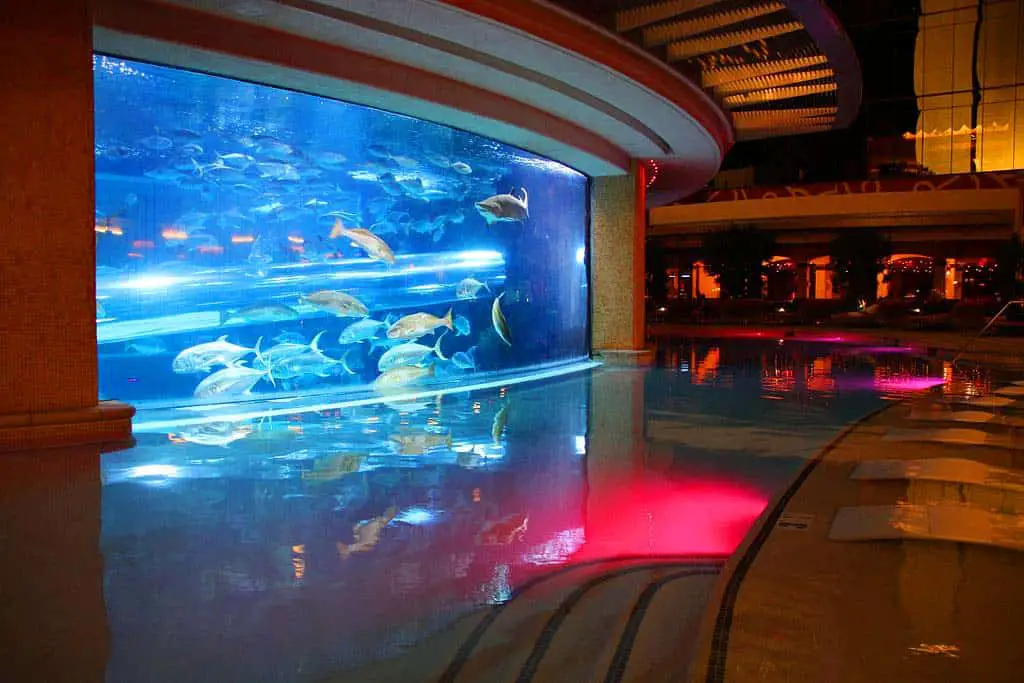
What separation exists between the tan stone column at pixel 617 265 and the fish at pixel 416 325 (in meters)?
5.61

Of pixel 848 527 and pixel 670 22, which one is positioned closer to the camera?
pixel 848 527

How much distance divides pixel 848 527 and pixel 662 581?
144 centimetres

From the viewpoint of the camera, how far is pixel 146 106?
438 inches

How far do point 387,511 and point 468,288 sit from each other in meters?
9.56

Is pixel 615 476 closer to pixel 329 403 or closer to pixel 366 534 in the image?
pixel 366 534

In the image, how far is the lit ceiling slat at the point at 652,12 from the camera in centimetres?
1163

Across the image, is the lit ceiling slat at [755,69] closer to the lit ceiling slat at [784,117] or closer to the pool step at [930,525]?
the lit ceiling slat at [784,117]

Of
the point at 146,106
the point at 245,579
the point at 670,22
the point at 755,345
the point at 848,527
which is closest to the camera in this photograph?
the point at 245,579

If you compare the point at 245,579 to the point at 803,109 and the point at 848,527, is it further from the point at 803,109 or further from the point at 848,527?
the point at 803,109

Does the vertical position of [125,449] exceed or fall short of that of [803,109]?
it falls short

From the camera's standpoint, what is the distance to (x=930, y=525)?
5.47 m

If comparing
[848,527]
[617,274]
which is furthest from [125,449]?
[617,274]

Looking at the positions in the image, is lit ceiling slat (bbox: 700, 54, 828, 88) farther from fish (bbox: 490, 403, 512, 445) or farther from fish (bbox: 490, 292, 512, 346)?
fish (bbox: 490, 403, 512, 445)

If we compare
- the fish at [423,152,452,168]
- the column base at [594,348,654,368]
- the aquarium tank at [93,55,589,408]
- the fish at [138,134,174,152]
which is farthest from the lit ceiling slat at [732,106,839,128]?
the fish at [138,134,174,152]
